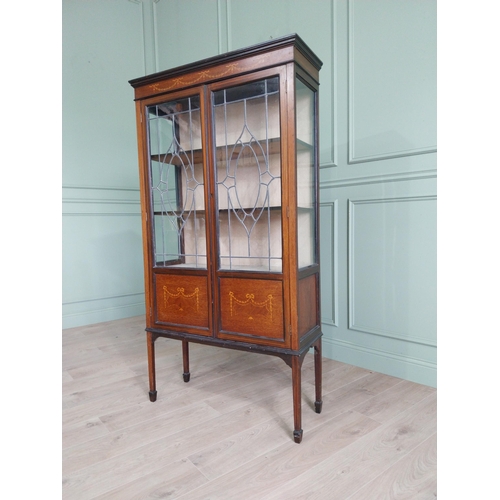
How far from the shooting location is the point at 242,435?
1.64 metres

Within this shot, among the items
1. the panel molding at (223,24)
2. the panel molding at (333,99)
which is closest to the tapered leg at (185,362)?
the panel molding at (333,99)

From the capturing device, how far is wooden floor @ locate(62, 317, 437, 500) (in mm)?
1316

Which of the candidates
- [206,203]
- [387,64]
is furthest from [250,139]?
[387,64]

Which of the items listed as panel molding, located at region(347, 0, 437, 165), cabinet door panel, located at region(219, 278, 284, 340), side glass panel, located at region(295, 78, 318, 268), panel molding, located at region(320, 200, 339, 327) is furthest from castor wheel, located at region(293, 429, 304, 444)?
panel molding, located at region(347, 0, 437, 165)

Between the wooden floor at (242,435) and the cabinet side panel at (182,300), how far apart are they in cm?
46

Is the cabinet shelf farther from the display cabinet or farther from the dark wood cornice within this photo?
the dark wood cornice

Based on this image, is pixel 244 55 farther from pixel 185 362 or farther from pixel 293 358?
pixel 185 362

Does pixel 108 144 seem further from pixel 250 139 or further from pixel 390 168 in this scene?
pixel 390 168

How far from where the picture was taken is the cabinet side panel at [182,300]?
1.82 m

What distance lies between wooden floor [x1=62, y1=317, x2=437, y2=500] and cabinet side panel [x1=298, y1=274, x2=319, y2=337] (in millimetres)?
456

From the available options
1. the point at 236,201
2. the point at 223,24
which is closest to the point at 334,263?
the point at 236,201

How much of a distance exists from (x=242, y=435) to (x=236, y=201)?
1.05m

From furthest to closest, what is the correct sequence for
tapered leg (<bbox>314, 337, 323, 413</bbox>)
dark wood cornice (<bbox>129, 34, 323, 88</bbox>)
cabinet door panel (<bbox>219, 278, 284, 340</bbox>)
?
tapered leg (<bbox>314, 337, 323, 413</bbox>)
cabinet door panel (<bbox>219, 278, 284, 340</bbox>)
dark wood cornice (<bbox>129, 34, 323, 88</bbox>)
